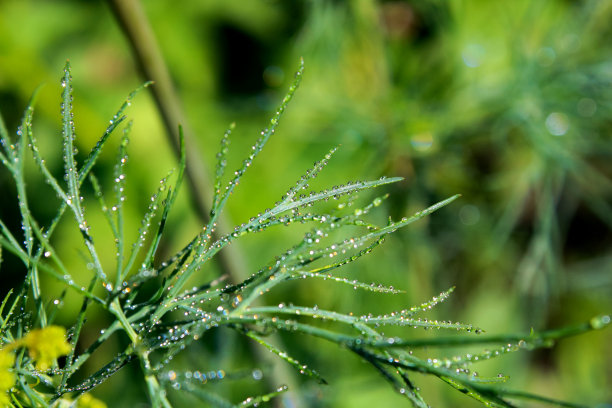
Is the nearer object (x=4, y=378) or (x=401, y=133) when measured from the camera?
(x=4, y=378)

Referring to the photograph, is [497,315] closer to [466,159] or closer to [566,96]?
[466,159]

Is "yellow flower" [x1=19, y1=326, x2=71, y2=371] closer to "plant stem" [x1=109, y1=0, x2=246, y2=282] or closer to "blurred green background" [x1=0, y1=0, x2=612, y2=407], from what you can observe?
"plant stem" [x1=109, y1=0, x2=246, y2=282]

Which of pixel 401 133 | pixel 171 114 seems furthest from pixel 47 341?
pixel 401 133

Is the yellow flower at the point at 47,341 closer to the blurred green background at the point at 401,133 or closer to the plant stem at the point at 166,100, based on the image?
the plant stem at the point at 166,100

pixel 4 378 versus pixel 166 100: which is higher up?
pixel 166 100

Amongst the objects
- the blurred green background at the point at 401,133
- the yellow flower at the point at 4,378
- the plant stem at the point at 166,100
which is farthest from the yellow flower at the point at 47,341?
the blurred green background at the point at 401,133

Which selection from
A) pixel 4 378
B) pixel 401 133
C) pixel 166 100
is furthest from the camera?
pixel 401 133

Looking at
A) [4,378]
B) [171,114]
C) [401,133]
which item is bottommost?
[4,378]

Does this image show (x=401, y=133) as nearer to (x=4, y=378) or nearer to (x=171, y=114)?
(x=171, y=114)

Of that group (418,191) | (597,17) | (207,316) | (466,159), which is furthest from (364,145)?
(207,316)
